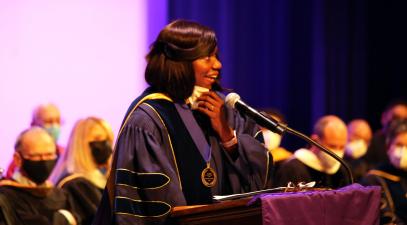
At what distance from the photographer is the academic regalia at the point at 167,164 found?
3565 millimetres

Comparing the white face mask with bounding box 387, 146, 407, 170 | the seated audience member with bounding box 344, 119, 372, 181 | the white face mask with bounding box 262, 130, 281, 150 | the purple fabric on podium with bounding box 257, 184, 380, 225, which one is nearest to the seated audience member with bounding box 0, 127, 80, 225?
the white face mask with bounding box 262, 130, 281, 150

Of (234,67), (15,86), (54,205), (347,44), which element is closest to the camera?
(54,205)

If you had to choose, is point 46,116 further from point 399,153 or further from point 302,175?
point 399,153

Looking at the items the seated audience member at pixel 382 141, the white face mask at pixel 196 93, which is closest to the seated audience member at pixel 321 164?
the seated audience member at pixel 382 141

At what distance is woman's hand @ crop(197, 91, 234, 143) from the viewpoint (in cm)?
379

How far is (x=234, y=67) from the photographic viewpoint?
9422 millimetres

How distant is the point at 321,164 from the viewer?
6.87 meters

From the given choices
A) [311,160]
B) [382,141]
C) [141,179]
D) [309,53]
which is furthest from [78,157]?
[309,53]

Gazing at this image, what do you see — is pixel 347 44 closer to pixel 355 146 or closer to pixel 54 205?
pixel 355 146

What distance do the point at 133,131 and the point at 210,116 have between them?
14.5 inches

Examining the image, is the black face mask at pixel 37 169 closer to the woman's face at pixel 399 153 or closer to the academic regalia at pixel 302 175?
the academic regalia at pixel 302 175

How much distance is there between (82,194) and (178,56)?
2.78m

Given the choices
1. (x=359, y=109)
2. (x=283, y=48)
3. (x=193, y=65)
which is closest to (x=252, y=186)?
(x=193, y=65)

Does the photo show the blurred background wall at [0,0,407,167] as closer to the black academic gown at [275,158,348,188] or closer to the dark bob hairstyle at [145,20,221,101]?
the black academic gown at [275,158,348,188]
